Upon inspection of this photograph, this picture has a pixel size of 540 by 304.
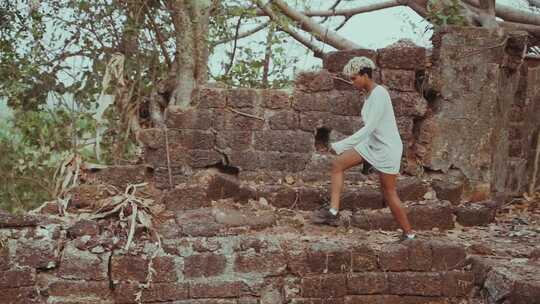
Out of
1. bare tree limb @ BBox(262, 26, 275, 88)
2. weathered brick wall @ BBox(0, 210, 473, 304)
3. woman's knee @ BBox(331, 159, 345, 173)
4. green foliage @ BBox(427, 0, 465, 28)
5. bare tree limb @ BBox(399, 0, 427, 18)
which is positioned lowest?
weathered brick wall @ BBox(0, 210, 473, 304)

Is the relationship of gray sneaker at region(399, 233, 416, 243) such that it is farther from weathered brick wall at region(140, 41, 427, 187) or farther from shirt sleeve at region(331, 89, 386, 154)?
weathered brick wall at region(140, 41, 427, 187)

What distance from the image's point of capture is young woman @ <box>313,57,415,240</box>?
5160 mm

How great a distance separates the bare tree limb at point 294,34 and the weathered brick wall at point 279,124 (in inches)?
114

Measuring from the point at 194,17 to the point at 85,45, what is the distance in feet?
5.58

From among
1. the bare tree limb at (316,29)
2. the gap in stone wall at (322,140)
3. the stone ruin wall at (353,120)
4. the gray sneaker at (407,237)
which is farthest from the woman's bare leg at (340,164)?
the bare tree limb at (316,29)

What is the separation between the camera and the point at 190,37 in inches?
310

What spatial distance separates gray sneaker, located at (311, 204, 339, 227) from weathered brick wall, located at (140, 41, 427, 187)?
0.73m

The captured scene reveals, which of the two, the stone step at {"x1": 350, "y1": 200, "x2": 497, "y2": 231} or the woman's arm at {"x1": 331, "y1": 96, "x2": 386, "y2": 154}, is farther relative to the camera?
the stone step at {"x1": 350, "y1": 200, "x2": 497, "y2": 231}

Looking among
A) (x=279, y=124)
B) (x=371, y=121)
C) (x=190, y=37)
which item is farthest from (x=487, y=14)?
(x=371, y=121)

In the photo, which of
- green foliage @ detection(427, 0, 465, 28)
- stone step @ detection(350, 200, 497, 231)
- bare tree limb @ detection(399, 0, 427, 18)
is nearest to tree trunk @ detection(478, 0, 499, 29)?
green foliage @ detection(427, 0, 465, 28)

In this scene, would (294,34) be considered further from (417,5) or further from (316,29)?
(417,5)

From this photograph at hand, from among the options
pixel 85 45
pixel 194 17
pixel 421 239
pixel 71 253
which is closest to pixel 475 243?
pixel 421 239

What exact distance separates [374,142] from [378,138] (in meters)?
0.06

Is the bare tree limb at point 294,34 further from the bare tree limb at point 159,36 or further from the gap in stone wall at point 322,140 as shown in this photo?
the gap in stone wall at point 322,140
